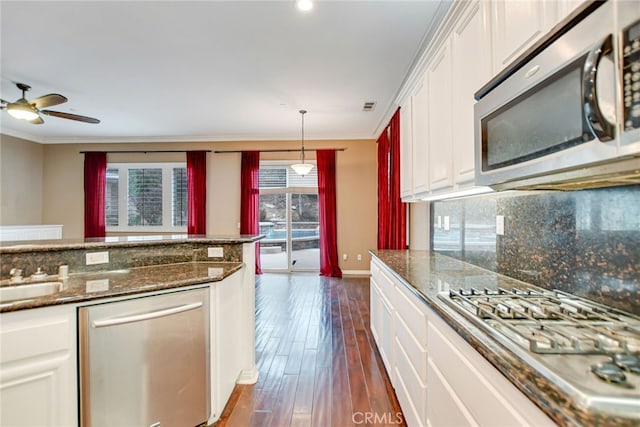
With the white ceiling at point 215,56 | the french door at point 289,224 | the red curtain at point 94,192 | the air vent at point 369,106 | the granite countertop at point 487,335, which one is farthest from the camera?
the french door at point 289,224

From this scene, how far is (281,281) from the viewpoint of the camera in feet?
18.4

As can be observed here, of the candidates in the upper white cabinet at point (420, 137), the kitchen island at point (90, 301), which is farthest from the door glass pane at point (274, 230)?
the kitchen island at point (90, 301)

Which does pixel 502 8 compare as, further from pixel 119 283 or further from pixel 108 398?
pixel 108 398

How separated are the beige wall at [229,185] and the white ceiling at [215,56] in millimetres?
1107

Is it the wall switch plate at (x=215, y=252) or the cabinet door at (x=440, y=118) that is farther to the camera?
the wall switch plate at (x=215, y=252)

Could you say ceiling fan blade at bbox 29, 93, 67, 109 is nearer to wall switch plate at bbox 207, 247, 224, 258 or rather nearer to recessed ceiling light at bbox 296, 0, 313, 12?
wall switch plate at bbox 207, 247, 224, 258

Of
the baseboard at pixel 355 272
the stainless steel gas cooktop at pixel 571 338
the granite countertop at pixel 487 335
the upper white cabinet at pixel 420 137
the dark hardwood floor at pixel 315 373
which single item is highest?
the upper white cabinet at pixel 420 137

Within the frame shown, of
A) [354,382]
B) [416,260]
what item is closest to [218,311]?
[354,382]

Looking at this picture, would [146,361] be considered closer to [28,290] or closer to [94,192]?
[28,290]

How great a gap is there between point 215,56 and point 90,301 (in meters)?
2.60

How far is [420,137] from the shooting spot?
8.84 ft

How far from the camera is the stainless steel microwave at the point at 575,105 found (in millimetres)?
737

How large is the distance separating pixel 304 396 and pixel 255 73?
10.7 ft

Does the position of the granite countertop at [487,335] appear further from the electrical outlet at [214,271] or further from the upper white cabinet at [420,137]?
the electrical outlet at [214,271]
